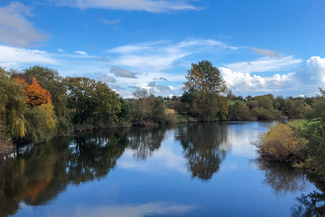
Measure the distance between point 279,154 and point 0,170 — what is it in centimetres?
1715

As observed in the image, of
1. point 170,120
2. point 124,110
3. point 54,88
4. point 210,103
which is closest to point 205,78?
point 210,103

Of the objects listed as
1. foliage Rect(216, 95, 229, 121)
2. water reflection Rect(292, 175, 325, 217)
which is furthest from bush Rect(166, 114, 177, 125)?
water reflection Rect(292, 175, 325, 217)

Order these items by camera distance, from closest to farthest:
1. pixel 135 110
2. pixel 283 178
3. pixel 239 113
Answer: pixel 283 178
pixel 135 110
pixel 239 113

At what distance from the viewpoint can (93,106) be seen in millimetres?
36406

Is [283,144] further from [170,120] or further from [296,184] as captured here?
[170,120]

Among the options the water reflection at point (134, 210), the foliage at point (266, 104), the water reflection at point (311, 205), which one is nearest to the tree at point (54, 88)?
the water reflection at point (134, 210)

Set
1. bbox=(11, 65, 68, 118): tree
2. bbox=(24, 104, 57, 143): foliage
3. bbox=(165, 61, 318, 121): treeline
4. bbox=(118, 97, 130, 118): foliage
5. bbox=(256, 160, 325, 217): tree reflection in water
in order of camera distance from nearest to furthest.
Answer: bbox=(256, 160, 325, 217): tree reflection in water
bbox=(24, 104, 57, 143): foliage
bbox=(11, 65, 68, 118): tree
bbox=(118, 97, 130, 118): foliage
bbox=(165, 61, 318, 121): treeline

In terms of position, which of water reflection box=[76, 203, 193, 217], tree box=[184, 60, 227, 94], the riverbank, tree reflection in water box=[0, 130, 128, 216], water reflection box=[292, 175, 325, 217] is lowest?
water reflection box=[292, 175, 325, 217]

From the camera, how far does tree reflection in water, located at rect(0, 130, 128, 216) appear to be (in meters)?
10.4

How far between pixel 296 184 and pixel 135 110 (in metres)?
36.0

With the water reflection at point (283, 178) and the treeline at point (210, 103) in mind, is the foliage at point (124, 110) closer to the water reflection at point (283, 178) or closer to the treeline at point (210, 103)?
the treeline at point (210, 103)

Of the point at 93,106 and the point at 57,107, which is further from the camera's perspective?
the point at 93,106

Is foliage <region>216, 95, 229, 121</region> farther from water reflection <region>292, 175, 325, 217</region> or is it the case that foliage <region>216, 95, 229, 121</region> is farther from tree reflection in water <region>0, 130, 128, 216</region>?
water reflection <region>292, 175, 325, 217</region>

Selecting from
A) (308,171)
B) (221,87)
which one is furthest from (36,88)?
(221,87)
